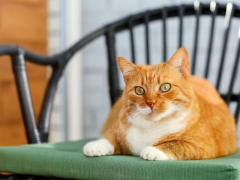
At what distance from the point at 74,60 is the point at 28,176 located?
1257 millimetres

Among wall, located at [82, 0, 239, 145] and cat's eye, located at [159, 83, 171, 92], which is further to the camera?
wall, located at [82, 0, 239, 145]

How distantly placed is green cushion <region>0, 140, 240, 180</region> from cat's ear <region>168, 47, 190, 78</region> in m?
0.24

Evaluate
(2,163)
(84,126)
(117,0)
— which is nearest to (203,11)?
(117,0)

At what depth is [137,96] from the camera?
1.05 meters

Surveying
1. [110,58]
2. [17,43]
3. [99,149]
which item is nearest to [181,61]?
[99,149]

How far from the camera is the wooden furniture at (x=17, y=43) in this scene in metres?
1.93

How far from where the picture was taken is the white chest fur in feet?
3.54

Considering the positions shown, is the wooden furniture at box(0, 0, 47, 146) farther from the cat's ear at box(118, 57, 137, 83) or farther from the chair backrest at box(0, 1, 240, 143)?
the cat's ear at box(118, 57, 137, 83)

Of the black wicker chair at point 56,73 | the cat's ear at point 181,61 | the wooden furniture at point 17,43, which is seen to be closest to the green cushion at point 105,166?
the black wicker chair at point 56,73

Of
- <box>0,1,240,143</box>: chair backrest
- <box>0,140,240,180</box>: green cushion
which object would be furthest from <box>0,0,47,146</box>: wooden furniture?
<box>0,140,240,180</box>: green cushion

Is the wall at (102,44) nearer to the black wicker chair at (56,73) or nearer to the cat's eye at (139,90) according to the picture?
the black wicker chair at (56,73)

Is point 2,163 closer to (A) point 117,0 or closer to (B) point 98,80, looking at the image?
(B) point 98,80

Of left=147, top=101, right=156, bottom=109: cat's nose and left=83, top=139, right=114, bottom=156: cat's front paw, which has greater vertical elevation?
left=147, top=101, right=156, bottom=109: cat's nose

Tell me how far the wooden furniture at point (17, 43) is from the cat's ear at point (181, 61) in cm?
112
